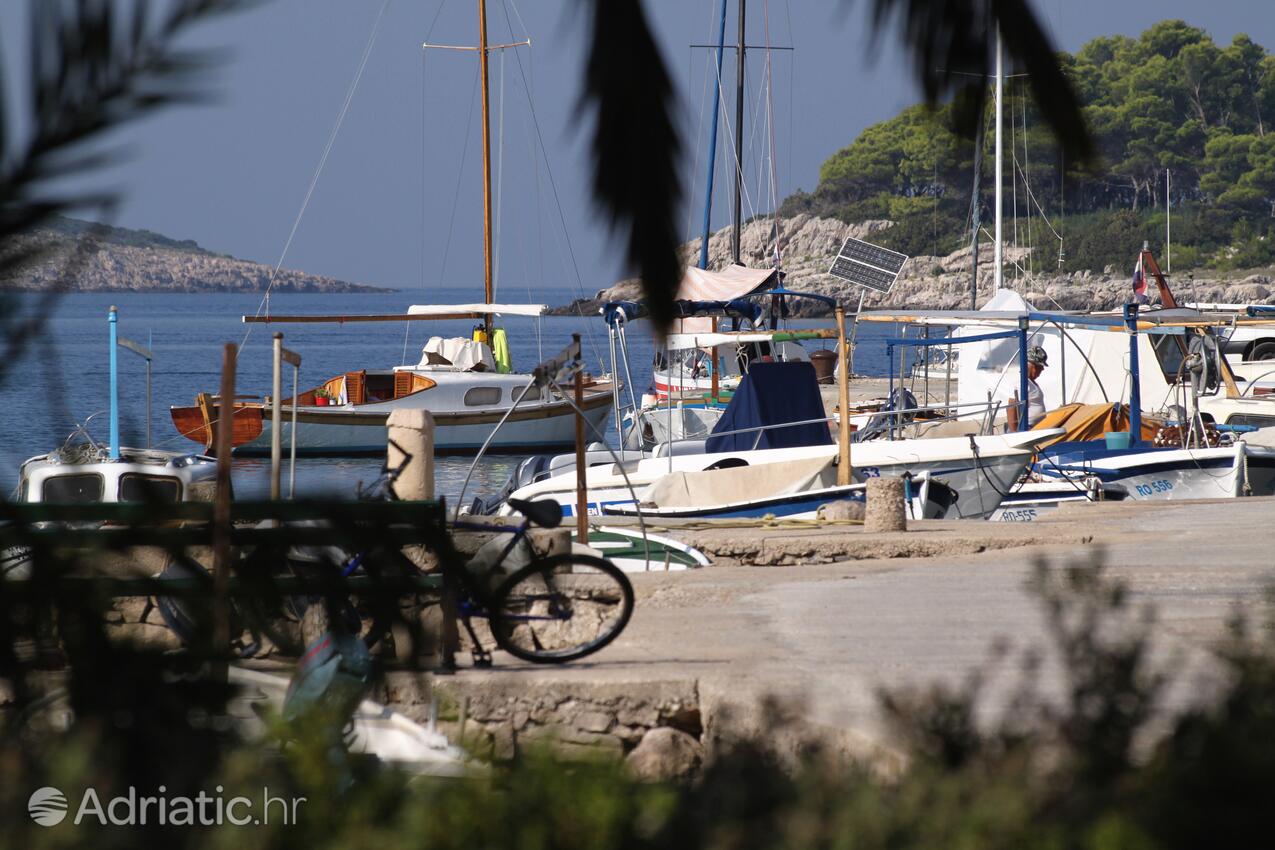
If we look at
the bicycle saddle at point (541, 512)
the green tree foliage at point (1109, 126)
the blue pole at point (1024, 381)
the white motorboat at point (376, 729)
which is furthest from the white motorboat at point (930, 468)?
the green tree foliage at point (1109, 126)

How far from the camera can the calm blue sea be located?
1.77 meters

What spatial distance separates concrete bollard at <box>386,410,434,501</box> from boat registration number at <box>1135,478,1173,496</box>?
8.95 metres

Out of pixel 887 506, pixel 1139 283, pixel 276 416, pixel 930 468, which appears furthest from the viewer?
pixel 1139 283

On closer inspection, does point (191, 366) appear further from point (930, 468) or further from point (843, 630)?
point (843, 630)

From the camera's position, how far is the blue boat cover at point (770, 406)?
16.1m

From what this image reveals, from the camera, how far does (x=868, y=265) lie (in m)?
21.0

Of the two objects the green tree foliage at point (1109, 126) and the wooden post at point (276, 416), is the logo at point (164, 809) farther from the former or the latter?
the wooden post at point (276, 416)

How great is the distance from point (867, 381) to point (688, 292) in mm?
47909

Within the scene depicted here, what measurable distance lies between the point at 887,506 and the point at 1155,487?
5509mm

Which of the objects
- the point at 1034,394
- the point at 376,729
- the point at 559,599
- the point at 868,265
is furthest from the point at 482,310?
the point at 376,729

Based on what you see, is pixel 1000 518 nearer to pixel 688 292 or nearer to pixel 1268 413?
pixel 1268 413

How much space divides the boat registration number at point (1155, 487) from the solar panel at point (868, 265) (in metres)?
6.27

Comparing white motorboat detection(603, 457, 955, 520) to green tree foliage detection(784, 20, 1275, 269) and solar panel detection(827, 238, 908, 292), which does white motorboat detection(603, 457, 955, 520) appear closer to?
solar panel detection(827, 238, 908, 292)

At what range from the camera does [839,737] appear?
486 cm
